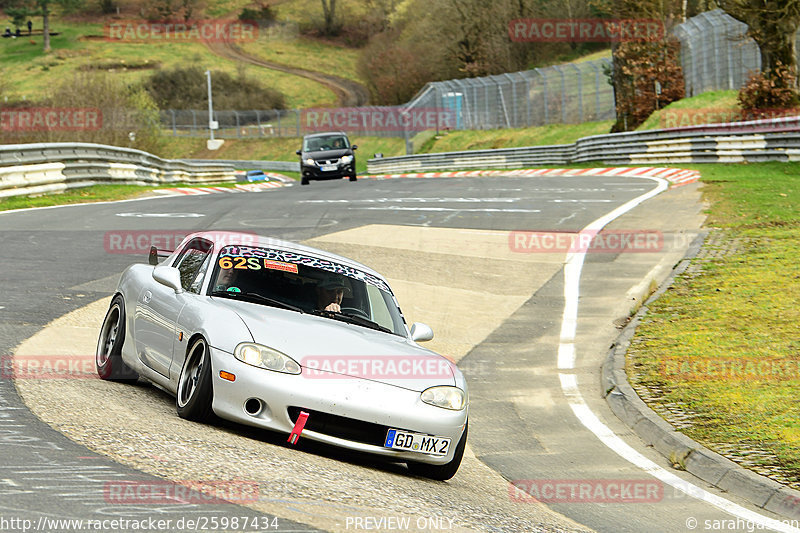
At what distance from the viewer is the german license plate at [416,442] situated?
22.2 feet

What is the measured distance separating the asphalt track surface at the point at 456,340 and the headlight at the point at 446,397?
0.53 metres

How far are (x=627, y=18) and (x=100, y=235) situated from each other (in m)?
33.0

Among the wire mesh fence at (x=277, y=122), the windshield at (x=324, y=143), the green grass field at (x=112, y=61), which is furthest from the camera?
the green grass field at (x=112, y=61)

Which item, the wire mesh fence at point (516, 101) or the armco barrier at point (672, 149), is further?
the wire mesh fence at point (516, 101)

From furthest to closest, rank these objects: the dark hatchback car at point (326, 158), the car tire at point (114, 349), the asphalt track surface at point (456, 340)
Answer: the dark hatchback car at point (326, 158)
the car tire at point (114, 349)
the asphalt track surface at point (456, 340)

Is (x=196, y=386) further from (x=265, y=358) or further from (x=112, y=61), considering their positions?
(x=112, y=61)

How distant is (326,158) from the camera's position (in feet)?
133

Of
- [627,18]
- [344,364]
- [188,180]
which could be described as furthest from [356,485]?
[627,18]

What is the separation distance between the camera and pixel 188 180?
1571 inches

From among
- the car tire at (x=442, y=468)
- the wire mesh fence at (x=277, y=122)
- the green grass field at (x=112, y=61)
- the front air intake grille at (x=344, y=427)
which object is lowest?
the car tire at (x=442, y=468)

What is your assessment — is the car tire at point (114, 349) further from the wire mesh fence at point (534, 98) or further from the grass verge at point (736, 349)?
the wire mesh fence at point (534, 98)

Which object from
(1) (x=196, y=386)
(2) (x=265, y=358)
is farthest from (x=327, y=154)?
(2) (x=265, y=358)

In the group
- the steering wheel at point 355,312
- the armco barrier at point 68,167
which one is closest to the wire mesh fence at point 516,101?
the armco barrier at point 68,167

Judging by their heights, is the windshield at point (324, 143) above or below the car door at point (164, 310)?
above
